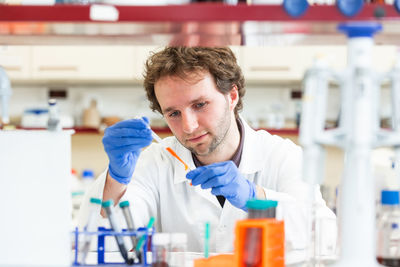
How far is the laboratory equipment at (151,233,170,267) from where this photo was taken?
1183 mm

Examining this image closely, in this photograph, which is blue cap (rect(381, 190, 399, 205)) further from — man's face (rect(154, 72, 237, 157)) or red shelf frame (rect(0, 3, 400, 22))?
man's face (rect(154, 72, 237, 157))

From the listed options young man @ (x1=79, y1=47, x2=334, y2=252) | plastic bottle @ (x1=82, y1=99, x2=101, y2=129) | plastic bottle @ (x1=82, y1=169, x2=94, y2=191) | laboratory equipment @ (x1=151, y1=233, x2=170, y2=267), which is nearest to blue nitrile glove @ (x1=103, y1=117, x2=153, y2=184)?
young man @ (x1=79, y1=47, x2=334, y2=252)

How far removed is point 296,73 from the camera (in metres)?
3.82

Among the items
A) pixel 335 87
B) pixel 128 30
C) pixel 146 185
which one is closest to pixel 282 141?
pixel 146 185

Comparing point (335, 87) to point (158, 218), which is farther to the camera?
point (335, 87)

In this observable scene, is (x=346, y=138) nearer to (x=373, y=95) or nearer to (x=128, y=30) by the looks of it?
(x=373, y=95)

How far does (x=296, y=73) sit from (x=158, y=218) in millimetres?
2006

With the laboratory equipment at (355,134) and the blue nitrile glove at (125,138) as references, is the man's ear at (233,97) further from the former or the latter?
the laboratory equipment at (355,134)

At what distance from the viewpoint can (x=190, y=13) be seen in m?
1.09

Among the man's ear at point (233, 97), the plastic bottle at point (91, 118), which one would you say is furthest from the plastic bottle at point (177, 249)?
the plastic bottle at point (91, 118)

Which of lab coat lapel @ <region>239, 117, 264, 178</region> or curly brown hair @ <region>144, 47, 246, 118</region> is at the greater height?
curly brown hair @ <region>144, 47, 246, 118</region>

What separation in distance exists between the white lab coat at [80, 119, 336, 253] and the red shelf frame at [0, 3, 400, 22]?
830mm

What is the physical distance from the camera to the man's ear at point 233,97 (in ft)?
7.17

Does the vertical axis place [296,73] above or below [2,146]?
above
